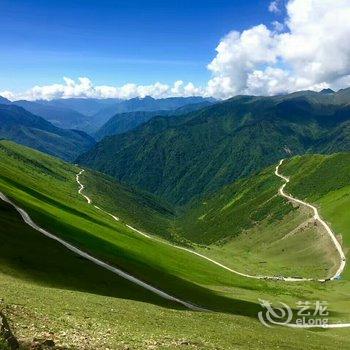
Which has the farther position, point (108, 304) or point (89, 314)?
point (108, 304)

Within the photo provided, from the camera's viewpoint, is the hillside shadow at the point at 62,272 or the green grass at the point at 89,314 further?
the hillside shadow at the point at 62,272

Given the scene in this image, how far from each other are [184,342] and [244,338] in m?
11.9

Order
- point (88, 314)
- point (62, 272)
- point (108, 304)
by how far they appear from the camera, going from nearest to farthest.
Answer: point (88, 314) → point (108, 304) → point (62, 272)

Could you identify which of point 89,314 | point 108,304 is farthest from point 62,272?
point 89,314

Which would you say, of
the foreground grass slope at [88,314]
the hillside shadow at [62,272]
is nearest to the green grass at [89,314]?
the foreground grass slope at [88,314]

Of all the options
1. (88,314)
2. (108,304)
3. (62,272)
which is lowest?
(62,272)

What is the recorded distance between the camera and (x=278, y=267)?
197 meters

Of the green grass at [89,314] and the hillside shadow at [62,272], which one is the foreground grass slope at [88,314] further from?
the hillside shadow at [62,272]

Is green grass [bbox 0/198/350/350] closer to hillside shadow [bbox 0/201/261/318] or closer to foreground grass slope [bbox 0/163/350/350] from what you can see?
foreground grass slope [bbox 0/163/350/350]

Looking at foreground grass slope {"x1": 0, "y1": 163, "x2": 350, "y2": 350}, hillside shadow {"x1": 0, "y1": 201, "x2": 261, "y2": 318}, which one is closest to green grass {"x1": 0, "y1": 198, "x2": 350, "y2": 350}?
foreground grass slope {"x1": 0, "y1": 163, "x2": 350, "y2": 350}

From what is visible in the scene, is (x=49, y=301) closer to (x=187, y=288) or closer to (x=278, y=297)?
(x=187, y=288)

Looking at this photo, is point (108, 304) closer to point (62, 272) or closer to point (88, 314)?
point (88, 314)

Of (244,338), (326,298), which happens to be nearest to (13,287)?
(244,338)

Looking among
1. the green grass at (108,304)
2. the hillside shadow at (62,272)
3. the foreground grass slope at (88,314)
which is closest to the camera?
the foreground grass slope at (88,314)
